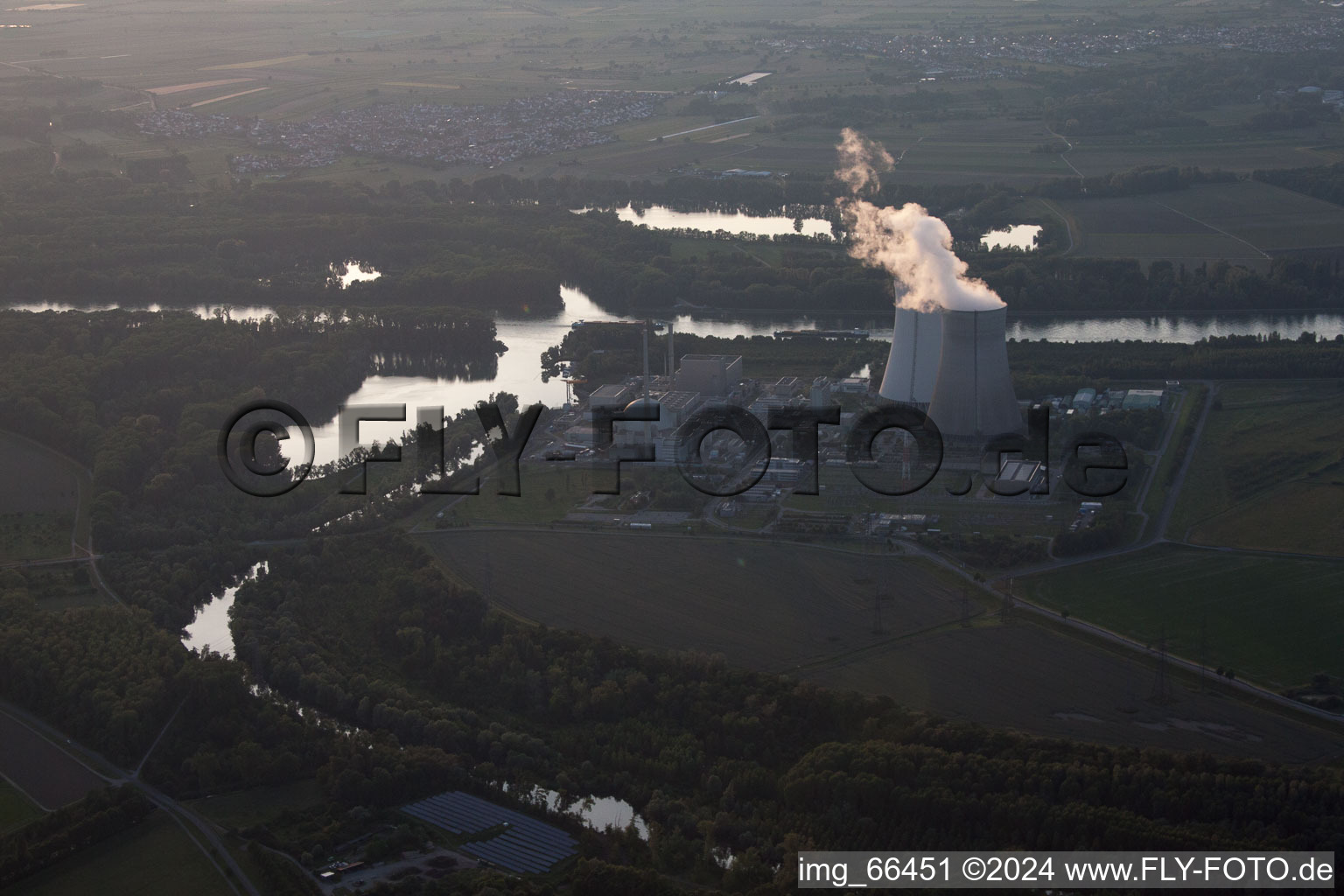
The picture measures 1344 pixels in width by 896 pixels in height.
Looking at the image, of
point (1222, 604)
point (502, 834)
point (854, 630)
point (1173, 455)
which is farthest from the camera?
point (1173, 455)

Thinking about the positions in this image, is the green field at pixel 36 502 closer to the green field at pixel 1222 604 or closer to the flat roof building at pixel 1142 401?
the green field at pixel 1222 604

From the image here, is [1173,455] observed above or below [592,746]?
above

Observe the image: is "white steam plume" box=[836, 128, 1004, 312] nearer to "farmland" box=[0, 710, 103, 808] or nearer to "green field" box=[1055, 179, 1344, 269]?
"green field" box=[1055, 179, 1344, 269]

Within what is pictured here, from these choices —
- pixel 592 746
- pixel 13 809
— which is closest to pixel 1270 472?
pixel 592 746

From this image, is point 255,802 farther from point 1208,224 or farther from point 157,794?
point 1208,224

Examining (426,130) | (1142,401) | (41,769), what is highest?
(426,130)

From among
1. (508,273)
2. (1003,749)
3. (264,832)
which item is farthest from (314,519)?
(508,273)
